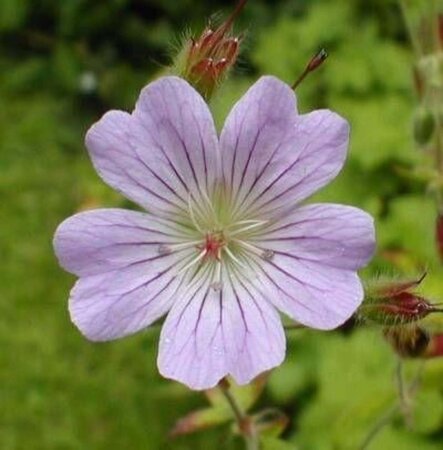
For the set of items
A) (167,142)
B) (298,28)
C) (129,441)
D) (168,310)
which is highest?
(167,142)

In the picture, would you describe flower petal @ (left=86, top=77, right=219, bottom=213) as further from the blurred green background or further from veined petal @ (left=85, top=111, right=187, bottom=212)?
the blurred green background

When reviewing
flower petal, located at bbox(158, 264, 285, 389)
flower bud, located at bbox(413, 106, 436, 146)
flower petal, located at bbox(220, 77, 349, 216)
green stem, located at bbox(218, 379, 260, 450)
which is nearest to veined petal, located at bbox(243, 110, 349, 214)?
flower petal, located at bbox(220, 77, 349, 216)

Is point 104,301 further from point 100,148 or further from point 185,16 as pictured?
point 185,16

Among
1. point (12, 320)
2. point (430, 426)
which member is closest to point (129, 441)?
point (12, 320)

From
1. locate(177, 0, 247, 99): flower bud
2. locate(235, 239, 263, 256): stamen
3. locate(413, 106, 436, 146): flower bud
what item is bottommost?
locate(413, 106, 436, 146): flower bud

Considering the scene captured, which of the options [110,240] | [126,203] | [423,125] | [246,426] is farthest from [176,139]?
[126,203]

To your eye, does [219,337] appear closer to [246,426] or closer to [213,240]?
[213,240]
